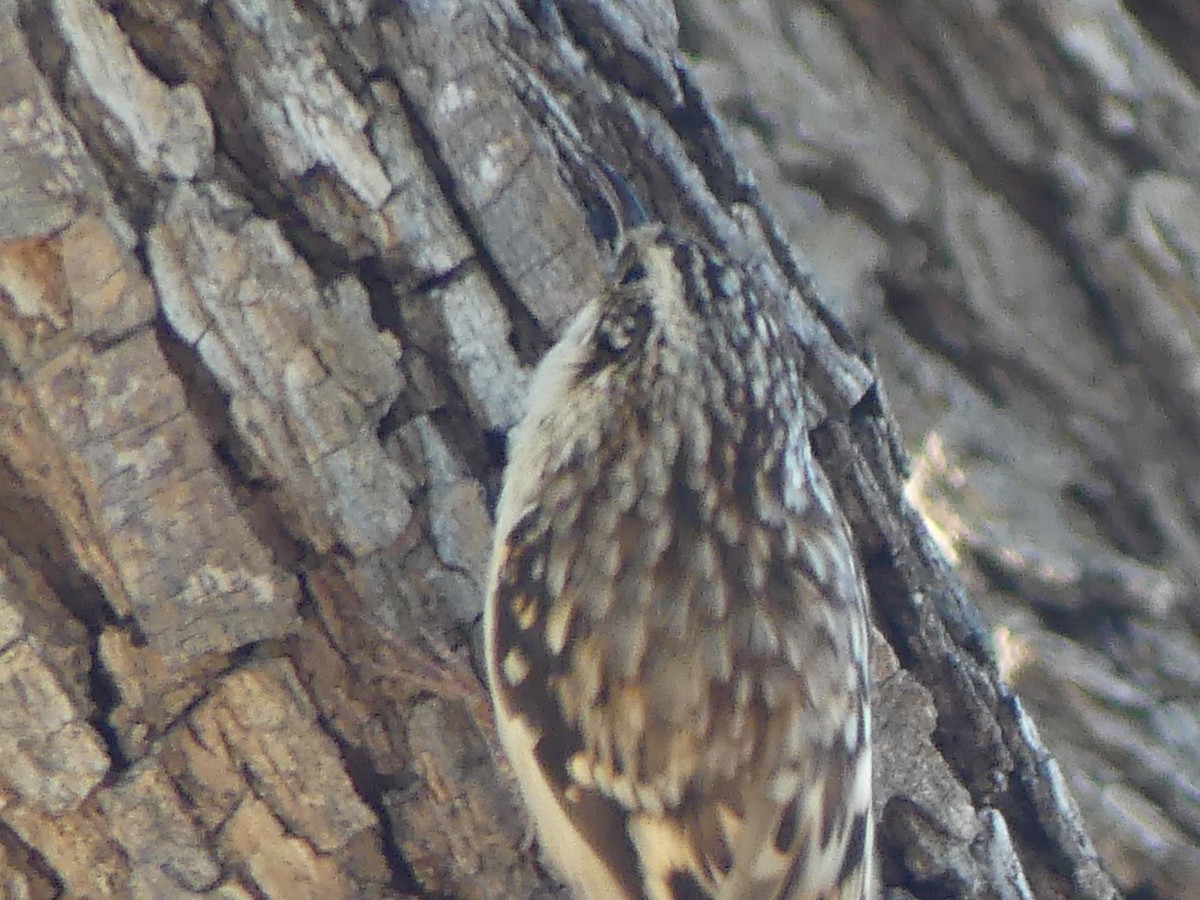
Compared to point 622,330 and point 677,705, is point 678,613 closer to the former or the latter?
point 677,705

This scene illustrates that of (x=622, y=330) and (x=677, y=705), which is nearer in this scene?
(x=677, y=705)

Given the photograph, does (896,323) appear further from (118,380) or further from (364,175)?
(118,380)

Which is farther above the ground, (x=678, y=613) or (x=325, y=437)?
(x=325, y=437)

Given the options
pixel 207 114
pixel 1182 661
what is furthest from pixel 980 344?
pixel 207 114

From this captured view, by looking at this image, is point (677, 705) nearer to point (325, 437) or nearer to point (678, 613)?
point (678, 613)

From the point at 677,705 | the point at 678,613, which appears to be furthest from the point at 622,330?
the point at 677,705

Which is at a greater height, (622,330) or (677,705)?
(622,330)

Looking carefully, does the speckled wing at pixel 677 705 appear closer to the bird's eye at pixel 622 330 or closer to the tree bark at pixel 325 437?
the tree bark at pixel 325 437

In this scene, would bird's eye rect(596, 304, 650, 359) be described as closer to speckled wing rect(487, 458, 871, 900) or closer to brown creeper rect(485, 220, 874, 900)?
brown creeper rect(485, 220, 874, 900)

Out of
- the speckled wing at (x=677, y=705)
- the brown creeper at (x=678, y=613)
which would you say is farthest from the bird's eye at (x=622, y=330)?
the speckled wing at (x=677, y=705)
